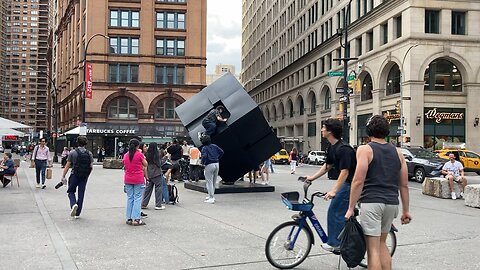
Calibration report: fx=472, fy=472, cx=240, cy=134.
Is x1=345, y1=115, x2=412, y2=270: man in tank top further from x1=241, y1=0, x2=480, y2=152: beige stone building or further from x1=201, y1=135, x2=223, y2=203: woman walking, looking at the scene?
x1=241, y1=0, x2=480, y2=152: beige stone building

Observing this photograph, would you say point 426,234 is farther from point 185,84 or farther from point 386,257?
point 185,84

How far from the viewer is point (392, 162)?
15.9 feet

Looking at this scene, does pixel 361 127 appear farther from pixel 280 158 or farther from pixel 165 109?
pixel 165 109

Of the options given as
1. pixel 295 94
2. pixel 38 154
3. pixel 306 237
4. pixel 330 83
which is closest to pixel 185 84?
pixel 330 83

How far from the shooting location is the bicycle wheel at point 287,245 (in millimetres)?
6072

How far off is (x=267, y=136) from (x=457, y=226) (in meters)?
6.64

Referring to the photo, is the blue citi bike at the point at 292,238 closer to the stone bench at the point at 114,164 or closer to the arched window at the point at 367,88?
the stone bench at the point at 114,164

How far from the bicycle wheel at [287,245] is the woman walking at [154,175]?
5511 mm

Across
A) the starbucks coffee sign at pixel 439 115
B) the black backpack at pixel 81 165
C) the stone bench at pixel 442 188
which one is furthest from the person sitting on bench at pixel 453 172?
the starbucks coffee sign at pixel 439 115

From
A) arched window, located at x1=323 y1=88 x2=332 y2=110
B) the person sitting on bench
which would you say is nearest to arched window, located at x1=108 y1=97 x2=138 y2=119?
arched window, located at x1=323 y1=88 x2=332 y2=110

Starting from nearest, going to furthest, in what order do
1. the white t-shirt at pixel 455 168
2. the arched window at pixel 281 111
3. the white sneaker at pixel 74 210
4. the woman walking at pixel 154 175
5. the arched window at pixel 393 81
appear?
the white sneaker at pixel 74 210 → the woman walking at pixel 154 175 → the white t-shirt at pixel 455 168 → the arched window at pixel 393 81 → the arched window at pixel 281 111

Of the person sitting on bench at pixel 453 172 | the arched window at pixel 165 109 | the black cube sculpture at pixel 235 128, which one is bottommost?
the person sitting on bench at pixel 453 172

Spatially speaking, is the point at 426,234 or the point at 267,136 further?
the point at 267,136

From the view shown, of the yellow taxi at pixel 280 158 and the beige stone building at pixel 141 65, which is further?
the beige stone building at pixel 141 65
